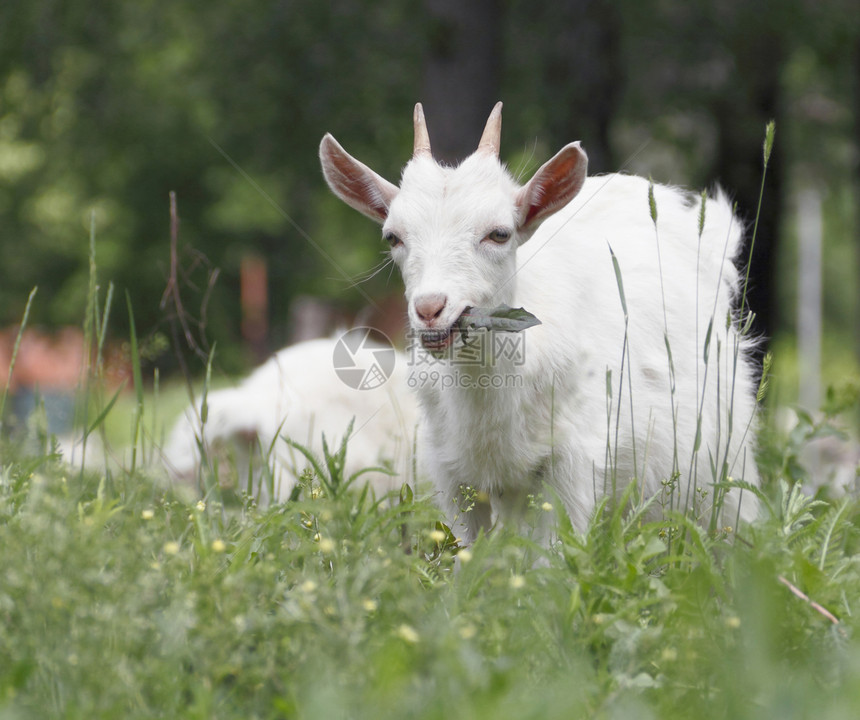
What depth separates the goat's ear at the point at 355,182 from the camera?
12.3ft

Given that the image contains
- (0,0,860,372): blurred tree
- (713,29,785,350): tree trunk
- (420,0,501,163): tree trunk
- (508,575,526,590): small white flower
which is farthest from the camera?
→ (713,29,785,350): tree trunk

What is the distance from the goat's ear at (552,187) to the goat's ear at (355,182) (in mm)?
477

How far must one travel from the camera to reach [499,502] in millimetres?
3670

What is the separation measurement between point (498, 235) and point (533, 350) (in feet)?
1.32

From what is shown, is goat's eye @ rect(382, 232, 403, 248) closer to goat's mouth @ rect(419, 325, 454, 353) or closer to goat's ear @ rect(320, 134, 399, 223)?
goat's ear @ rect(320, 134, 399, 223)

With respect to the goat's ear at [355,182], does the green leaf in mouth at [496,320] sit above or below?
below

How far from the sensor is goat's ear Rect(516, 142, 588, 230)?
3.51 m

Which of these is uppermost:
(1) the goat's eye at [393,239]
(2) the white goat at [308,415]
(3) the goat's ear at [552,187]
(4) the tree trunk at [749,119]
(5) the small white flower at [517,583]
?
(4) the tree trunk at [749,119]

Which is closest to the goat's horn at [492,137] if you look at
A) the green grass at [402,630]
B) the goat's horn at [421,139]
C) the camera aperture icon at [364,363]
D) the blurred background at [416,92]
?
the goat's horn at [421,139]

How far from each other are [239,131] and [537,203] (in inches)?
359

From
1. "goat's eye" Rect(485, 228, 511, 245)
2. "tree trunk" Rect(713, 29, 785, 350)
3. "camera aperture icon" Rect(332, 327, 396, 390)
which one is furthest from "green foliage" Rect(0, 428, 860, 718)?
"tree trunk" Rect(713, 29, 785, 350)

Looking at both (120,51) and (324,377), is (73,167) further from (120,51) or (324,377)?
(324,377)

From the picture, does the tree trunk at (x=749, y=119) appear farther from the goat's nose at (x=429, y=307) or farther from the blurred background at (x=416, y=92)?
the goat's nose at (x=429, y=307)

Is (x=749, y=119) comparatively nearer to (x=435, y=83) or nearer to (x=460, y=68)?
(x=460, y=68)
